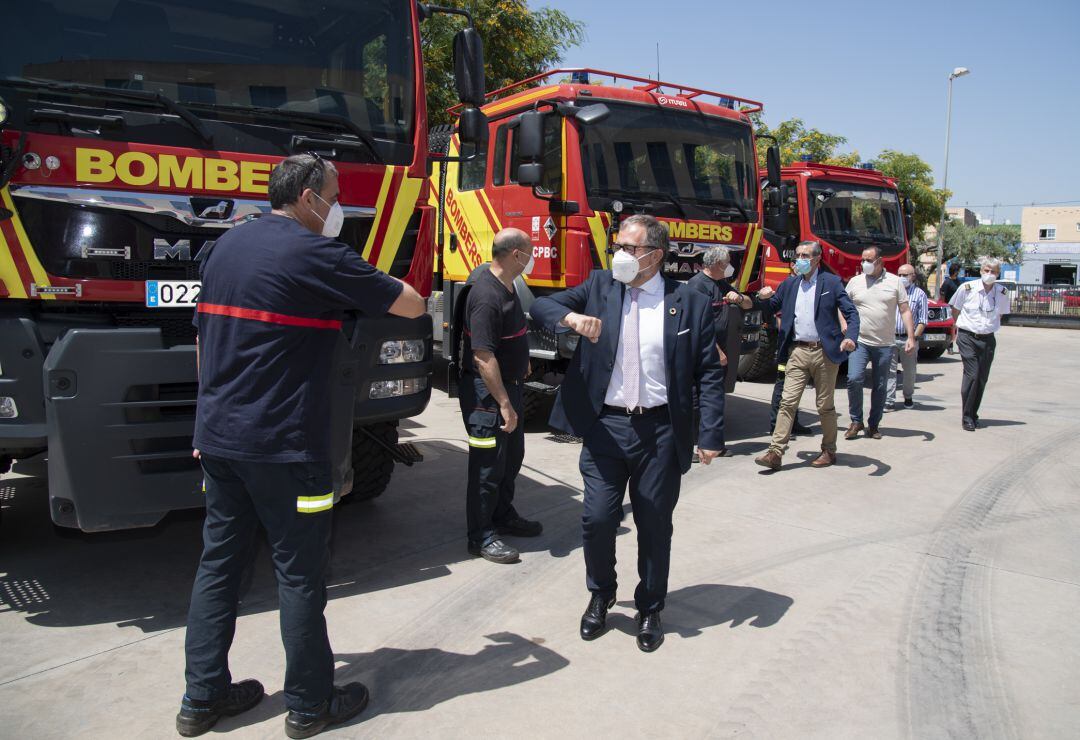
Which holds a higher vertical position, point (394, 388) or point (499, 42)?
point (499, 42)

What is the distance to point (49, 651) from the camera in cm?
346

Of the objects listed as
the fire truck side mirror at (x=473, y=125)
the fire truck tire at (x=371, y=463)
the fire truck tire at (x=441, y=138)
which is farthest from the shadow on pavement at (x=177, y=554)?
the fire truck tire at (x=441, y=138)

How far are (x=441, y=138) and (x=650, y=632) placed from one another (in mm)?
6980

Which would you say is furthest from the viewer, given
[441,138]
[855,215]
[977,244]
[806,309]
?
[977,244]

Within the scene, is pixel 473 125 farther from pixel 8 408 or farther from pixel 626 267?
pixel 8 408

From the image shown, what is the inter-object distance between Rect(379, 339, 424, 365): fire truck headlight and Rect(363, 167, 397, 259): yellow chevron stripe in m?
0.48

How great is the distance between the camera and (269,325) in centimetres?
276

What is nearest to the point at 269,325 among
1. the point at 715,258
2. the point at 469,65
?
the point at 469,65

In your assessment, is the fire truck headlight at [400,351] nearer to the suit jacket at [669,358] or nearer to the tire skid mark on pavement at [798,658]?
the suit jacket at [669,358]

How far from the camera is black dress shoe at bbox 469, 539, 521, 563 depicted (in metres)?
4.59

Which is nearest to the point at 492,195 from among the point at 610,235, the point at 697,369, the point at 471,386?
the point at 610,235

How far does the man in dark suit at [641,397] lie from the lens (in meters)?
3.61

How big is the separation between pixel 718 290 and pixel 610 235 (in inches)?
40.9

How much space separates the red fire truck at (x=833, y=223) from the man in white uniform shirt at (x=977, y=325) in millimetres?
2695
